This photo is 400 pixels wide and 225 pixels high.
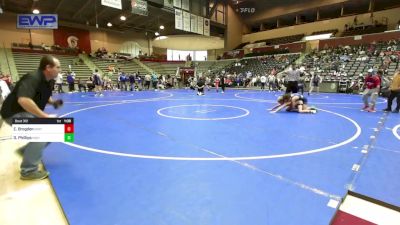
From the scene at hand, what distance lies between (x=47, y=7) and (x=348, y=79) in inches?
998

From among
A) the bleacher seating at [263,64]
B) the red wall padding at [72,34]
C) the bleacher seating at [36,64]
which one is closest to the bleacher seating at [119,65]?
the bleacher seating at [36,64]

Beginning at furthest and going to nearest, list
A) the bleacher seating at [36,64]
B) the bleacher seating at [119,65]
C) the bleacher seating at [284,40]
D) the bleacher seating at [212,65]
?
the bleacher seating at [212,65], the bleacher seating at [284,40], the bleacher seating at [119,65], the bleacher seating at [36,64]

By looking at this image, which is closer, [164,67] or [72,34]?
[72,34]

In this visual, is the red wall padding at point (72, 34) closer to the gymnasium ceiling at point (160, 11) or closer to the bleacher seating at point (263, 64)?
the gymnasium ceiling at point (160, 11)

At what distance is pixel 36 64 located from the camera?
23.9 meters

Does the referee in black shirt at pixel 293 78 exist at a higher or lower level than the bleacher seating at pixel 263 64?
lower

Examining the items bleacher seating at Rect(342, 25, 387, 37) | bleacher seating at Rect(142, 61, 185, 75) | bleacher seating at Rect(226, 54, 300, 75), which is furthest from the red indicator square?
bleacher seating at Rect(142, 61, 185, 75)

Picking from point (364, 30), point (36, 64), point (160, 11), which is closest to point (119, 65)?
point (36, 64)

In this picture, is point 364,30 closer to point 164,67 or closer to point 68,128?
point 164,67

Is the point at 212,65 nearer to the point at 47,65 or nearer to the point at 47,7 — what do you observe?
the point at 47,7

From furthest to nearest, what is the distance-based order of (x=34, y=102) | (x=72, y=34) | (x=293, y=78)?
1. (x=72, y=34)
2. (x=293, y=78)
3. (x=34, y=102)

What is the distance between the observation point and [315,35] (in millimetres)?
30453

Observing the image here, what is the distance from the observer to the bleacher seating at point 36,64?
22.7m

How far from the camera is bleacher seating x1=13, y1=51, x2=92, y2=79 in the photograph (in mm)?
22653
